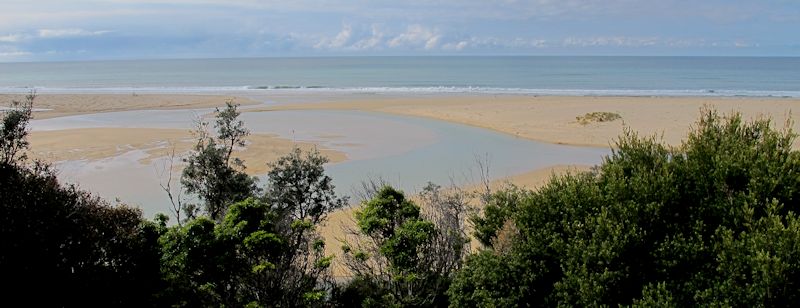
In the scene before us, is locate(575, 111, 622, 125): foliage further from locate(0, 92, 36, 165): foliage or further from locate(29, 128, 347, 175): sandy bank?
locate(0, 92, 36, 165): foliage

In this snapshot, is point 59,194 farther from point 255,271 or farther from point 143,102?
point 143,102

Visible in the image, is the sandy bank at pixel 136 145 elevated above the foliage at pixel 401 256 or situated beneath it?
elevated above


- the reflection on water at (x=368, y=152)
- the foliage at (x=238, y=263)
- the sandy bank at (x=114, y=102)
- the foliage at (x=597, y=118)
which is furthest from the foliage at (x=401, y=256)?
the sandy bank at (x=114, y=102)

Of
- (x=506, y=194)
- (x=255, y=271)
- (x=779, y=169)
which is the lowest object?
(x=255, y=271)

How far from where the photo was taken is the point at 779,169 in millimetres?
8594

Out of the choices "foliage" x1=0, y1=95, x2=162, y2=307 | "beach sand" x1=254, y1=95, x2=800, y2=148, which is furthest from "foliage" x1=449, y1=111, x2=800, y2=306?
"beach sand" x1=254, y1=95, x2=800, y2=148

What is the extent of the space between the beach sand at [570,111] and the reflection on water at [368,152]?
2.66 m

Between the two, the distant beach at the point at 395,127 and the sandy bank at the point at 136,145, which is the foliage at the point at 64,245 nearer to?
the distant beach at the point at 395,127

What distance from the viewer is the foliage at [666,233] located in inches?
307

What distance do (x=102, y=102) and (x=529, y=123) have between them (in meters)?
39.0

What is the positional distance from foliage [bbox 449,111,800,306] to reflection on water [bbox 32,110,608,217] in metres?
13.0

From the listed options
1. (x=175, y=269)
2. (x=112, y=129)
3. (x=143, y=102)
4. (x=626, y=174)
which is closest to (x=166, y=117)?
(x=112, y=129)

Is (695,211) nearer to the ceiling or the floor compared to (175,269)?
nearer to the ceiling

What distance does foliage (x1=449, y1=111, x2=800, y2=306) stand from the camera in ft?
25.6
